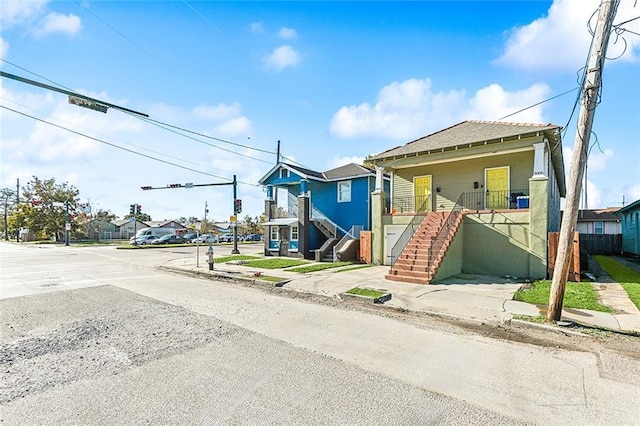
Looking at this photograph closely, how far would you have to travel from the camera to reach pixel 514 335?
6.01 m

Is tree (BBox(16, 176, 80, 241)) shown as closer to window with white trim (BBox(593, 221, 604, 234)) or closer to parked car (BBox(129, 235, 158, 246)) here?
parked car (BBox(129, 235, 158, 246))

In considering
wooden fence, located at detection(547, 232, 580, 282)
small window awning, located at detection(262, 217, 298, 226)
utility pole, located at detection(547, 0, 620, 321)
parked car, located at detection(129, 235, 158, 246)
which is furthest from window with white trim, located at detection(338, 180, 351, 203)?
parked car, located at detection(129, 235, 158, 246)

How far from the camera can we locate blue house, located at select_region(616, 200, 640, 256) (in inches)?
798

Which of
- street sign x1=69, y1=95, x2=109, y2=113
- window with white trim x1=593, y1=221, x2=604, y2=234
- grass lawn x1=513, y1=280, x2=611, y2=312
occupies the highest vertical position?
street sign x1=69, y1=95, x2=109, y2=113

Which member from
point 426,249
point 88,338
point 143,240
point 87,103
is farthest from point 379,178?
point 143,240

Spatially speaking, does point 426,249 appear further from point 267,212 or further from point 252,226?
point 252,226

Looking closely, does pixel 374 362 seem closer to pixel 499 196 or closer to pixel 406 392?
pixel 406 392

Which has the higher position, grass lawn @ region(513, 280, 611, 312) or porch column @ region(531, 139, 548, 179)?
porch column @ region(531, 139, 548, 179)

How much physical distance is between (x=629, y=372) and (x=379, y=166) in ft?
42.9

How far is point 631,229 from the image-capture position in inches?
862

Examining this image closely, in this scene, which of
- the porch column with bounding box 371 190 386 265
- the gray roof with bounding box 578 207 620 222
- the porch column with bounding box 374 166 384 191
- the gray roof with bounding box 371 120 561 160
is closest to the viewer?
the gray roof with bounding box 371 120 561 160

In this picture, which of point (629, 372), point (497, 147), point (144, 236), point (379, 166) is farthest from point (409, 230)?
point (144, 236)

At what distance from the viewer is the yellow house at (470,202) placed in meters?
12.1

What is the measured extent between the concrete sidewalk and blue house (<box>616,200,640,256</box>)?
15018mm
